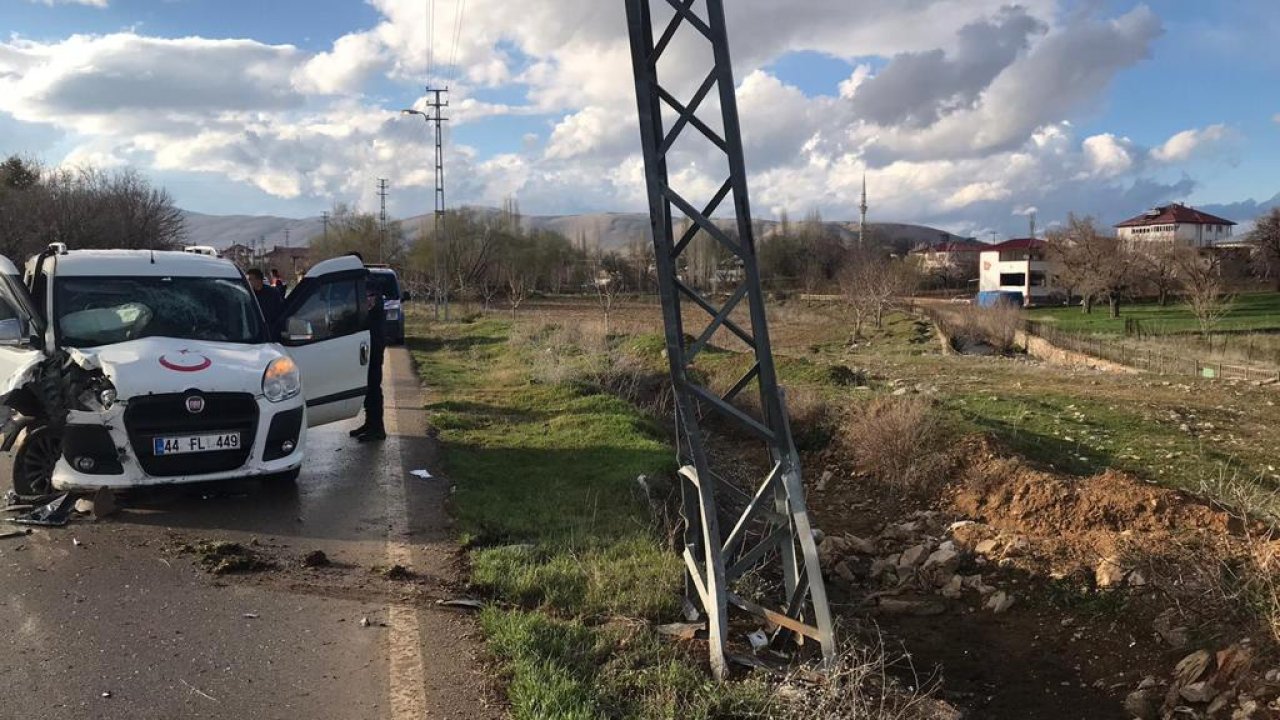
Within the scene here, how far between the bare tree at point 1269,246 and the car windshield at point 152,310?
3072 inches

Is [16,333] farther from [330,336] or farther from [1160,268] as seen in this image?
[1160,268]

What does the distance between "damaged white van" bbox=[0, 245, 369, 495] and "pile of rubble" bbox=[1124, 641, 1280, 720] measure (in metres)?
6.61

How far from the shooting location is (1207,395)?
18.0m

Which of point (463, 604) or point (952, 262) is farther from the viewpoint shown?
point (952, 262)

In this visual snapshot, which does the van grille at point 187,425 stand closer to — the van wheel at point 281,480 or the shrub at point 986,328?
the van wheel at point 281,480

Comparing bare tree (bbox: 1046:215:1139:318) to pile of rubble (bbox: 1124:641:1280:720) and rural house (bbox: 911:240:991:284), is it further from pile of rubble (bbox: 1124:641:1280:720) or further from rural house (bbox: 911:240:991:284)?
pile of rubble (bbox: 1124:641:1280:720)

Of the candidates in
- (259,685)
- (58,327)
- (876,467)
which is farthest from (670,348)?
(876,467)

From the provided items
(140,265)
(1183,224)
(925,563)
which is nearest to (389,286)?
(140,265)

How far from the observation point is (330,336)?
30.1 feet

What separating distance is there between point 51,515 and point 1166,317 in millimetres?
55797

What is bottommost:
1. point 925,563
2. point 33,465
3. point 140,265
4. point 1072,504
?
point 925,563

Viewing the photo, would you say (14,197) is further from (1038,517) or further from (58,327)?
(1038,517)

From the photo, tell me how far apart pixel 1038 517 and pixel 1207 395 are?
12.0m

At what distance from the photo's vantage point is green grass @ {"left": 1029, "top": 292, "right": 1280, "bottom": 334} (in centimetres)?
4228
